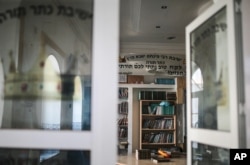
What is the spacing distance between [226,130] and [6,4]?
1.87 m

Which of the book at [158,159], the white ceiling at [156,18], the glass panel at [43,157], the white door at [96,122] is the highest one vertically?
the white ceiling at [156,18]

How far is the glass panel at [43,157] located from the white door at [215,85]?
1101 millimetres

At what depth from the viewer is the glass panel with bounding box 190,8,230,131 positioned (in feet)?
7.59

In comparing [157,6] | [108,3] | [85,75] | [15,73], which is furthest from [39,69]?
[157,6]

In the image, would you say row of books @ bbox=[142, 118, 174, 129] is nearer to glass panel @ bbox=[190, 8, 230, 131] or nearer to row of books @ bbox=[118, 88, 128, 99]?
row of books @ bbox=[118, 88, 128, 99]

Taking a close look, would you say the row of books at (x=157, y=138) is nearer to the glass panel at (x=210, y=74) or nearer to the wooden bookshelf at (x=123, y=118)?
the wooden bookshelf at (x=123, y=118)

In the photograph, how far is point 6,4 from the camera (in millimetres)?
1989

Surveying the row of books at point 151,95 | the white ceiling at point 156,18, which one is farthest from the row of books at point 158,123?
the white ceiling at point 156,18

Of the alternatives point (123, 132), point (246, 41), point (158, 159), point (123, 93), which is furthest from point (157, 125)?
point (246, 41)

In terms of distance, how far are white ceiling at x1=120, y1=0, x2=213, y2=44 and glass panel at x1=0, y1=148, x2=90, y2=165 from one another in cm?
282

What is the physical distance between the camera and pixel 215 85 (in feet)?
8.13

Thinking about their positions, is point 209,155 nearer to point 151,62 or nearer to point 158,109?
point 151,62

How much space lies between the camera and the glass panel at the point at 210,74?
91.1 inches

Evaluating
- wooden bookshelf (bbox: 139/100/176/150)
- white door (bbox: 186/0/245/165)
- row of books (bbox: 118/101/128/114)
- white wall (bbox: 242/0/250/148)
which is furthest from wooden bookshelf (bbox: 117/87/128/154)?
white wall (bbox: 242/0/250/148)
